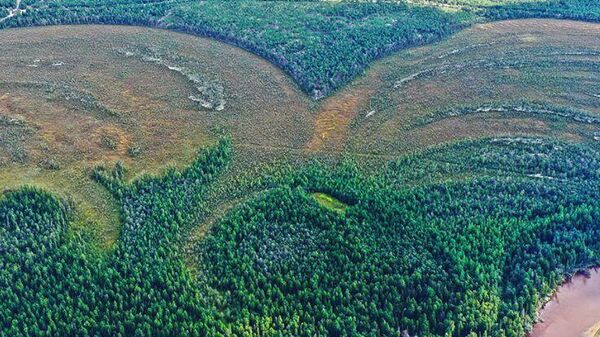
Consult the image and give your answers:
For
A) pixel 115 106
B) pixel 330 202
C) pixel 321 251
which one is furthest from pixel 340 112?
pixel 115 106

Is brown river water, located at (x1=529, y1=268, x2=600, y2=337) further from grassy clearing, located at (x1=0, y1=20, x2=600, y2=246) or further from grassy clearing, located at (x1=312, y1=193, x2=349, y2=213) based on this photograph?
grassy clearing, located at (x1=312, y1=193, x2=349, y2=213)

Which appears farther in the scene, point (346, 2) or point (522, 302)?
point (346, 2)

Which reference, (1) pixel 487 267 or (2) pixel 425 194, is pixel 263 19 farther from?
(1) pixel 487 267

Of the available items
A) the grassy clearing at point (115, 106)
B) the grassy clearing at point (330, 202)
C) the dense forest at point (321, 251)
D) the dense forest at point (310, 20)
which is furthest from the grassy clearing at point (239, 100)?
the grassy clearing at point (330, 202)

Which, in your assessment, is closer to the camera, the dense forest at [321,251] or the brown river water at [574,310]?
the dense forest at [321,251]

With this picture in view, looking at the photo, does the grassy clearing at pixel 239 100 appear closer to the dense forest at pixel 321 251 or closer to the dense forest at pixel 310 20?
the dense forest at pixel 310 20

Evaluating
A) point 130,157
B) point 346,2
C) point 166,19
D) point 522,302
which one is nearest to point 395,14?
point 346,2
